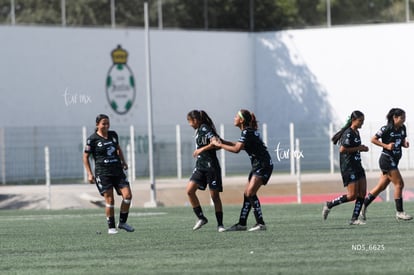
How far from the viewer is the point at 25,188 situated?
36.8 metres

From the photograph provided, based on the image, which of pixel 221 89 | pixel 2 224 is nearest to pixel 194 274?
pixel 2 224

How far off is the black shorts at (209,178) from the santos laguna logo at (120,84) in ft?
88.0

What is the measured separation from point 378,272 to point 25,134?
30.2m

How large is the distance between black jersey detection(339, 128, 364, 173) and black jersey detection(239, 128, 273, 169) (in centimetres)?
150

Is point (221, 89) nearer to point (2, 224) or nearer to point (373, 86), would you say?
point (373, 86)

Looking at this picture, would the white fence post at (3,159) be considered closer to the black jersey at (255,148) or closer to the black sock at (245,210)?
the black sock at (245,210)

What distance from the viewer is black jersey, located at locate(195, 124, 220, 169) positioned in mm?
17109

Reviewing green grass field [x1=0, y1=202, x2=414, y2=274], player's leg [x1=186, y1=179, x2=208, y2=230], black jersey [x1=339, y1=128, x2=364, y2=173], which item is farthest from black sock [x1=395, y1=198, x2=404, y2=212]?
player's leg [x1=186, y1=179, x2=208, y2=230]

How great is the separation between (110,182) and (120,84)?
2722 centimetres

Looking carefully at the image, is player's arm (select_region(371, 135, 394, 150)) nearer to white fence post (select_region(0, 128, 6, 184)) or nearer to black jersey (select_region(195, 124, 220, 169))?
black jersey (select_region(195, 124, 220, 169))

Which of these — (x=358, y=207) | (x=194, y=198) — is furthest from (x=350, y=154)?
(x=194, y=198)

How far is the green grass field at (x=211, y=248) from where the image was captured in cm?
1197

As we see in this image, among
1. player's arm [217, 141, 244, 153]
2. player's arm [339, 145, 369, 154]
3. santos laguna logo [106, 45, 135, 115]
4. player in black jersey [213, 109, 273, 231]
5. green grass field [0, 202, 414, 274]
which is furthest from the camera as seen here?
santos laguna logo [106, 45, 135, 115]

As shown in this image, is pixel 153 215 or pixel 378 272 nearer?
pixel 378 272
